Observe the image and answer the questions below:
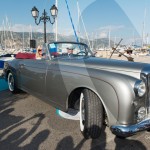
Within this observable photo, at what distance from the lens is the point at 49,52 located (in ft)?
15.5

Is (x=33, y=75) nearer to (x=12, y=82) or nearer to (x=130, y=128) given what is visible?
(x=12, y=82)

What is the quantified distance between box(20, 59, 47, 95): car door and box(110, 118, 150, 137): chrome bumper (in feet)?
6.61

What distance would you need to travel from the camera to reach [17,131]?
12.2ft

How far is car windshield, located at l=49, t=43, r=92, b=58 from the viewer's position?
4817 millimetres

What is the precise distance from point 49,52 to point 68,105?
1.39 m

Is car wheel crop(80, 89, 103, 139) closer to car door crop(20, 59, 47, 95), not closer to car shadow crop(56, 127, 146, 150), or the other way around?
car shadow crop(56, 127, 146, 150)

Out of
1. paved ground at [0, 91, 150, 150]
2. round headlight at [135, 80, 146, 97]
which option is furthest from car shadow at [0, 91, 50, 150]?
round headlight at [135, 80, 146, 97]

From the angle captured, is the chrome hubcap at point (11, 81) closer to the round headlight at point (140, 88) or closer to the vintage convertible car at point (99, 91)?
the vintage convertible car at point (99, 91)

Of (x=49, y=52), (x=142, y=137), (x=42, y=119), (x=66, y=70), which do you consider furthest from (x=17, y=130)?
(x=142, y=137)

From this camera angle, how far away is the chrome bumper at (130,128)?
2828 mm

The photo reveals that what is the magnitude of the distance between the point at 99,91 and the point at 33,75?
216 cm

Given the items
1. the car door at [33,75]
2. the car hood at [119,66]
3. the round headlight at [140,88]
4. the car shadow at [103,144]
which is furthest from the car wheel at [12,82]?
the round headlight at [140,88]

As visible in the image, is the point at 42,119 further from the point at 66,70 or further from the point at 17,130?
the point at 66,70

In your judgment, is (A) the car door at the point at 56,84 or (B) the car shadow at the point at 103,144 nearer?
(B) the car shadow at the point at 103,144
